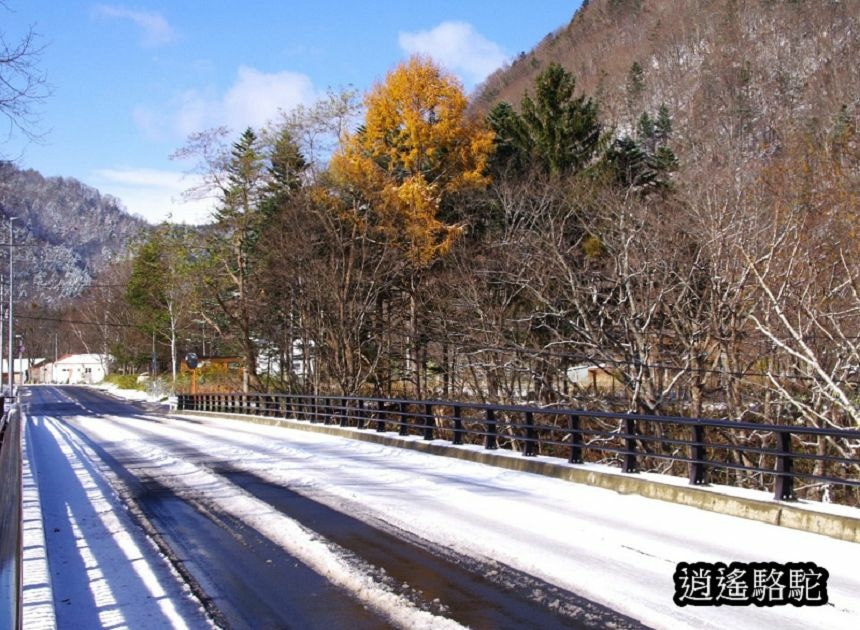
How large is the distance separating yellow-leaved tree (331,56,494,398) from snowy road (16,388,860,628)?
22.2m

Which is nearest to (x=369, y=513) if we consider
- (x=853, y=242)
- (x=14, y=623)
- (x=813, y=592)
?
(x=813, y=592)

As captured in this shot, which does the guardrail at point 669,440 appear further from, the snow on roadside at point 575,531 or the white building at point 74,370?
the white building at point 74,370

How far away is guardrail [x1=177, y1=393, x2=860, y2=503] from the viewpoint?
34.8ft

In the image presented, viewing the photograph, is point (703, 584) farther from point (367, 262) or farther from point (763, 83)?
point (763, 83)

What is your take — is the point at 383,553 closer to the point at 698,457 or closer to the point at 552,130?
the point at 698,457

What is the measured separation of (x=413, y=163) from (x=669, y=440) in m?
27.0

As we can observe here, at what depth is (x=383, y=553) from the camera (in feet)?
29.2

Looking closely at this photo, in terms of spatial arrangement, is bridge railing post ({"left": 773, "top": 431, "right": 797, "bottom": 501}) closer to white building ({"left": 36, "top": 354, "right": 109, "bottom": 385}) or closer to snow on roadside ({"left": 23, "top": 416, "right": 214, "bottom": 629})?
snow on roadside ({"left": 23, "top": 416, "right": 214, "bottom": 629})

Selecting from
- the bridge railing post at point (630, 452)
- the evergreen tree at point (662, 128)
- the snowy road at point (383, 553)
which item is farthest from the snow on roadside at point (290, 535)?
the evergreen tree at point (662, 128)

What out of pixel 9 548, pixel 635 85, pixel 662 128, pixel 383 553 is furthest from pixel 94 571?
pixel 635 85

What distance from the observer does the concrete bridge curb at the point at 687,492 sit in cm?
955

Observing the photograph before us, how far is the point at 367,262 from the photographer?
39.2 meters

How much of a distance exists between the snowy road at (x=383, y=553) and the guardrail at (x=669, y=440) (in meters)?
0.85

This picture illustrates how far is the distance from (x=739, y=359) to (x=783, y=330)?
229 centimetres
